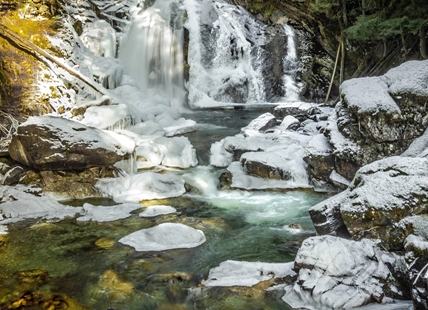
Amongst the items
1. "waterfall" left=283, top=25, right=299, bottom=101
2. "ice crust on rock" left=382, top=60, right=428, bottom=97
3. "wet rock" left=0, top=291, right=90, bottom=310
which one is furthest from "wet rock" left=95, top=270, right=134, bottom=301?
"waterfall" left=283, top=25, right=299, bottom=101

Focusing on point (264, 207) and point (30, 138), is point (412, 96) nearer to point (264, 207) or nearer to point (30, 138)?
point (264, 207)

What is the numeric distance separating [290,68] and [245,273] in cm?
1397

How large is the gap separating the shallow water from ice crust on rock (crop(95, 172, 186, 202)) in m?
0.32

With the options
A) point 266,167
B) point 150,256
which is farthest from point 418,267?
point 266,167

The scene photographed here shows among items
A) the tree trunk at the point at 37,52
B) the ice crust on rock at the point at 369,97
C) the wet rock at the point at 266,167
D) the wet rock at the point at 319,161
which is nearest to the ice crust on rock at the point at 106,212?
the wet rock at the point at 266,167

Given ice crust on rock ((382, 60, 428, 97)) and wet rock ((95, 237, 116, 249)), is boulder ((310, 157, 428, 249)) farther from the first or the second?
wet rock ((95, 237, 116, 249))

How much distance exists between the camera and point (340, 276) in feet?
11.8

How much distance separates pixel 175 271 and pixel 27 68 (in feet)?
28.0

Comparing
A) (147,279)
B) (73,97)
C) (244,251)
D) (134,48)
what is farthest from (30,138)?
(134,48)

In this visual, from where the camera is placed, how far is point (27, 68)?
10.1m

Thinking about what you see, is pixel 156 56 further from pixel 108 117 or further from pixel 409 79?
pixel 409 79

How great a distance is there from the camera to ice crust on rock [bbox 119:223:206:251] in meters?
5.11

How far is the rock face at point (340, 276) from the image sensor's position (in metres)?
3.45

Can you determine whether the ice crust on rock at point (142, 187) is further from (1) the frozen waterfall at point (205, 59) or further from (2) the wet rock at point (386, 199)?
(1) the frozen waterfall at point (205, 59)
